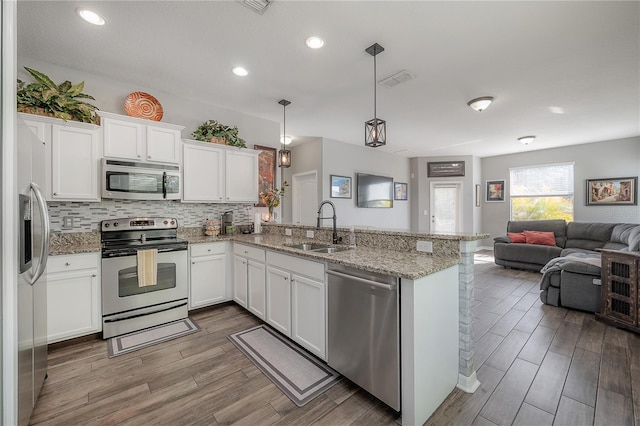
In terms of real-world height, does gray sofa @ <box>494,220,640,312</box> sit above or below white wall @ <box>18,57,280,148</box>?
below

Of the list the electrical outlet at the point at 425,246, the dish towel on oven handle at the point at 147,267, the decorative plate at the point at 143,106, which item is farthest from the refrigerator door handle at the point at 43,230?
the electrical outlet at the point at 425,246

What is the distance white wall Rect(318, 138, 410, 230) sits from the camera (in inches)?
232

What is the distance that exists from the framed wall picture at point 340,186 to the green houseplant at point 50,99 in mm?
4163

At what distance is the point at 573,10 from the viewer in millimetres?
2027

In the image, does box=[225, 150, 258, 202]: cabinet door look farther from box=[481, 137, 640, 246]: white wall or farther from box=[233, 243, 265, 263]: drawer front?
box=[481, 137, 640, 246]: white wall

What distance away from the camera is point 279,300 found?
2.53 m

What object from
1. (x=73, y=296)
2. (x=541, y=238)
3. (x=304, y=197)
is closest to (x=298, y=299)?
(x=73, y=296)

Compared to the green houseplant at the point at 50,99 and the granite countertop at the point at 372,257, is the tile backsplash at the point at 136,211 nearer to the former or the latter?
the granite countertop at the point at 372,257

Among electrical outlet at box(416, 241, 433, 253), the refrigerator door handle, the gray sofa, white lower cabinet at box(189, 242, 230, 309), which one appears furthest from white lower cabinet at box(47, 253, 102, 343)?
the gray sofa

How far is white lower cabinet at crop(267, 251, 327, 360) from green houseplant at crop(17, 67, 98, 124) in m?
2.40

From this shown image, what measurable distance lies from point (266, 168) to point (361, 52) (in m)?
2.49

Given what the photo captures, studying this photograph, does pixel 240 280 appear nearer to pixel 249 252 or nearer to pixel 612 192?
pixel 249 252

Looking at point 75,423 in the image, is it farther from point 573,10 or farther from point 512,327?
point 573,10

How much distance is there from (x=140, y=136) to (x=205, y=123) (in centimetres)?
97
